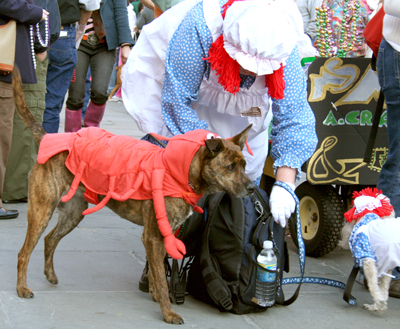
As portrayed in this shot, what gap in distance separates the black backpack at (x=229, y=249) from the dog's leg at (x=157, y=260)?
0.23 meters

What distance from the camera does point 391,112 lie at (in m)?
3.56

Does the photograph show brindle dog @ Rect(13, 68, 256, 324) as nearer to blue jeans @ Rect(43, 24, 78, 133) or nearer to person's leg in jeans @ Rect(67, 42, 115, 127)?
blue jeans @ Rect(43, 24, 78, 133)

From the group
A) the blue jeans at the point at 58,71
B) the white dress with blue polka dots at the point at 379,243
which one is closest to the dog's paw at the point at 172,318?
the white dress with blue polka dots at the point at 379,243

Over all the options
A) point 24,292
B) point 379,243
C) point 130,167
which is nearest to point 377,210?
Answer: point 379,243

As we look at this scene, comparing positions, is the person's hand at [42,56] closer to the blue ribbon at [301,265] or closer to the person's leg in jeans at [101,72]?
the person's leg in jeans at [101,72]

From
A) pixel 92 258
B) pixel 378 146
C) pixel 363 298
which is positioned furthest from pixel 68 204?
pixel 378 146

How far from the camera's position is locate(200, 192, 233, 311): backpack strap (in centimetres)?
283

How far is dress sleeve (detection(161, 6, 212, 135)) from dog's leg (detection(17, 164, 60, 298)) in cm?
75

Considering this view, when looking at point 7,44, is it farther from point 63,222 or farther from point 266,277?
point 266,277

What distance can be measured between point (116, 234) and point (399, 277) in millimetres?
2132

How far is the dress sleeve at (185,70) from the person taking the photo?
3055 mm

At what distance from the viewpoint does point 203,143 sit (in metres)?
2.69

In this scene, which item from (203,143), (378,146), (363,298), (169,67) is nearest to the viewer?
(203,143)

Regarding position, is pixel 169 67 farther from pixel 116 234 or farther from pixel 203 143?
pixel 116 234
